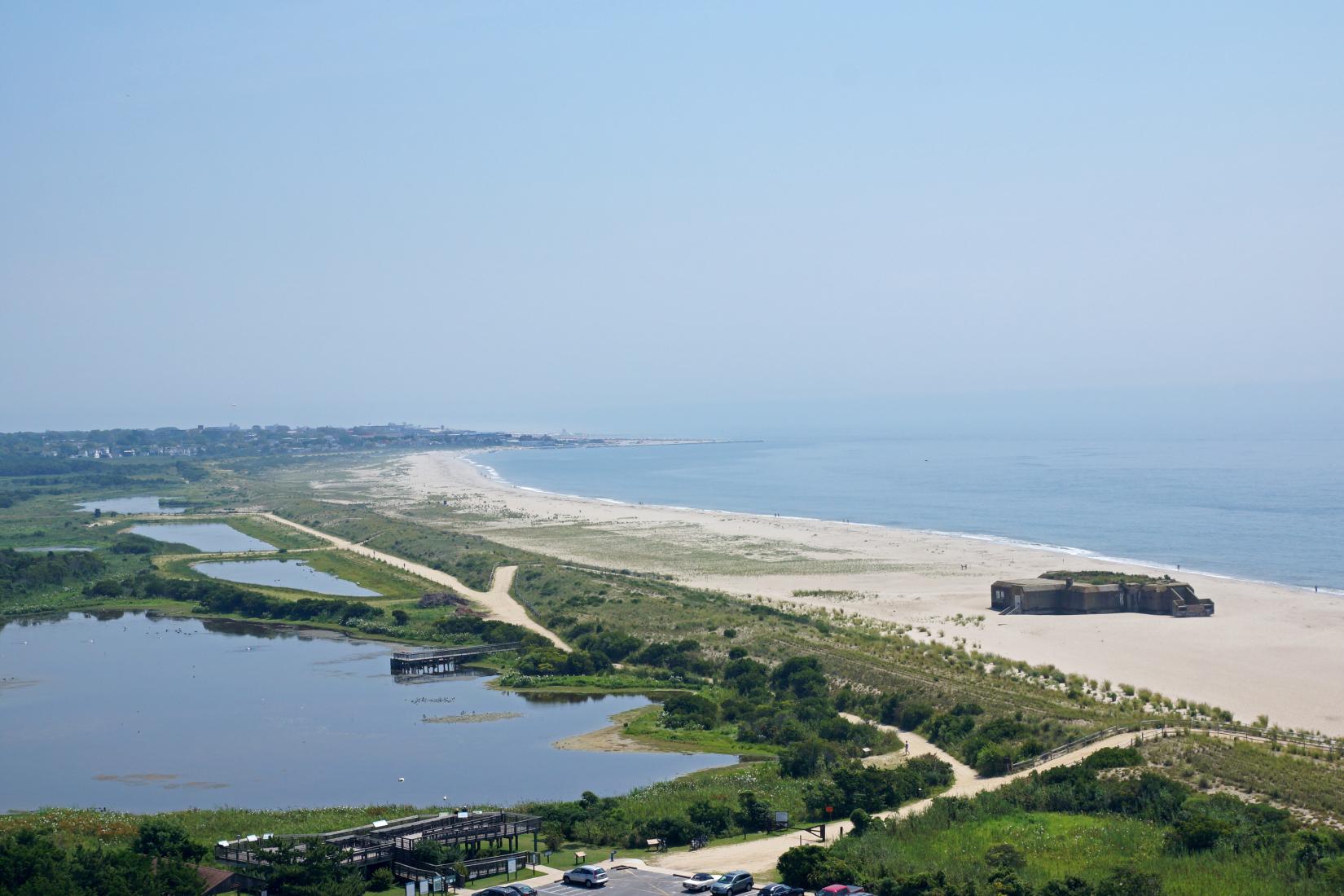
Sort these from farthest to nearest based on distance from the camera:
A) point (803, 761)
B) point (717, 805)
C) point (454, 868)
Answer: point (803, 761), point (717, 805), point (454, 868)

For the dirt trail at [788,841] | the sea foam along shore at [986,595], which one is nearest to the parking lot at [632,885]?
the dirt trail at [788,841]

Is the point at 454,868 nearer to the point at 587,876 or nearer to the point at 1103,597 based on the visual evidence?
the point at 587,876

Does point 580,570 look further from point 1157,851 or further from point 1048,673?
point 1157,851

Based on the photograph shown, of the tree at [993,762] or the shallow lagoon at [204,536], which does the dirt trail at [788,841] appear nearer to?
the tree at [993,762]

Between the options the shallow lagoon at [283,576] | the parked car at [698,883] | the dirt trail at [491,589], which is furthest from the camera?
the shallow lagoon at [283,576]

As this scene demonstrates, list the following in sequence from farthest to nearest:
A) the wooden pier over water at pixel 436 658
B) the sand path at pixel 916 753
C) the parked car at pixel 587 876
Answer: the wooden pier over water at pixel 436 658 → the sand path at pixel 916 753 → the parked car at pixel 587 876

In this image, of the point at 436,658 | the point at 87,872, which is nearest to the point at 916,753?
the point at 87,872

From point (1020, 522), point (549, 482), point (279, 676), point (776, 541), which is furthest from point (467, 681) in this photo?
point (549, 482)
